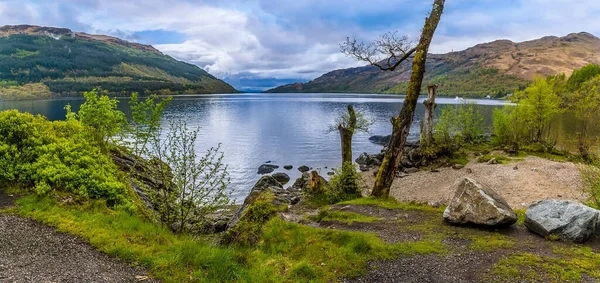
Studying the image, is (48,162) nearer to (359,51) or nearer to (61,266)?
(61,266)

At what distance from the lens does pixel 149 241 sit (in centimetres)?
869

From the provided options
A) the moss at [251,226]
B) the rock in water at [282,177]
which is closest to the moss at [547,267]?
the moss at [251,226]

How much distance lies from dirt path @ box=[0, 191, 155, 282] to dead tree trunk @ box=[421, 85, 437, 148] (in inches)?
1091

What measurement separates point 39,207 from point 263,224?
23.0 feet

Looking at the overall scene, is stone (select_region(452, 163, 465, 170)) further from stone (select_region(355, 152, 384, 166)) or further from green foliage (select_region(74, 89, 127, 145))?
green foliage (select_region(74, 89, 127, 145))

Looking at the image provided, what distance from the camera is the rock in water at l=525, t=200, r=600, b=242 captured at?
9.57 meters

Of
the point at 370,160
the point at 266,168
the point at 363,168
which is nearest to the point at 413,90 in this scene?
the point at 363,168

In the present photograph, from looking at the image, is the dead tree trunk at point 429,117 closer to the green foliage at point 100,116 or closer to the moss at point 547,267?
the moss at point 547,267

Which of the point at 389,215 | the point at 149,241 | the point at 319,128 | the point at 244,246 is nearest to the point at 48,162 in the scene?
the point at 149,241

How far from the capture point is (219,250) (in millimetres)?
8523

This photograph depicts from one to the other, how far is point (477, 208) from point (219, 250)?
8.83m

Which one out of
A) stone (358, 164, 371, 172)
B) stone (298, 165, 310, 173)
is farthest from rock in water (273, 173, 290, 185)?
stone (358, 164, 371, 172)

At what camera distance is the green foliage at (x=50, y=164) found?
1078cm

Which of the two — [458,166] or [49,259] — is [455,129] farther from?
[49,259]
